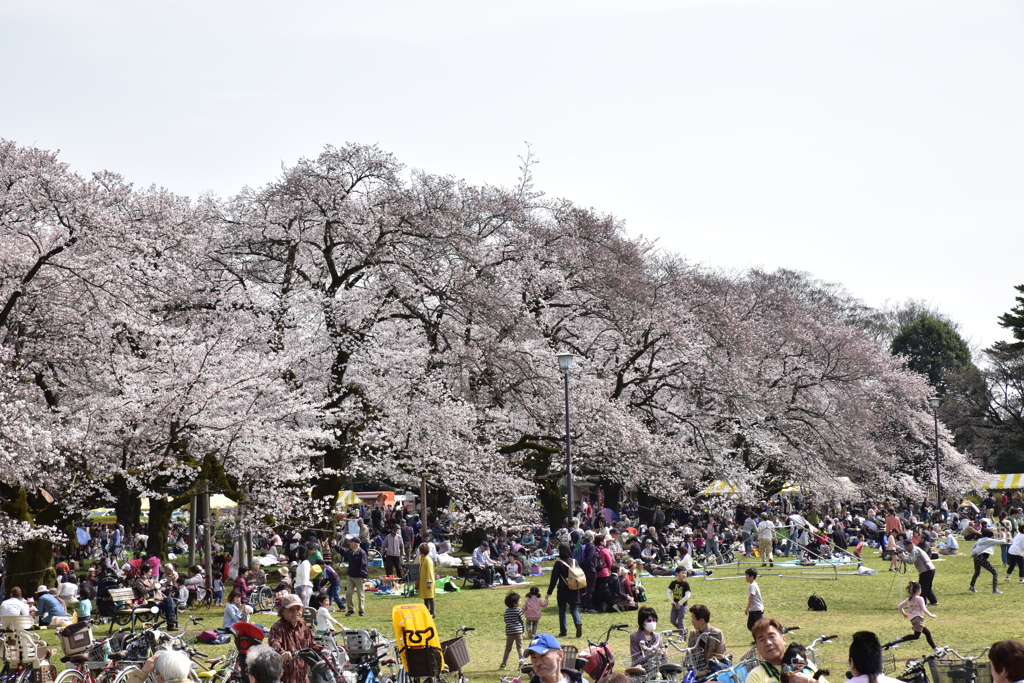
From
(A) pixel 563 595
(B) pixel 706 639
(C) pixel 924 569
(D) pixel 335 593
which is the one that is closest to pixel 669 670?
(B) pixel 706 639

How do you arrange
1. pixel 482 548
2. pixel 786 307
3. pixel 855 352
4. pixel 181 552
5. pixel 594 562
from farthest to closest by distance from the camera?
pixel 786 307
pixel 855 352
pixel 181 552
pixel 482 548
pixel 594 562

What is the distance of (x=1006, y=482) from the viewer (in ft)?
153

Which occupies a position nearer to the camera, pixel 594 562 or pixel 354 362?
pixel 594 562

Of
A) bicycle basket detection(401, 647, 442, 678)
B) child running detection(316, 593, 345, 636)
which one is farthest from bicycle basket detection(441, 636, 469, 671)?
child running detection(316, 593, 345, 636)

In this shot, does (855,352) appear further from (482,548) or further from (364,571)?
(364,571)

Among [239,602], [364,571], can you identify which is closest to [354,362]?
[364,571]

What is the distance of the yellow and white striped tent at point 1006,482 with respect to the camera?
4638 centimetres

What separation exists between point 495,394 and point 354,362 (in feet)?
13.8

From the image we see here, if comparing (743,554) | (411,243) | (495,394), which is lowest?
(743,554)

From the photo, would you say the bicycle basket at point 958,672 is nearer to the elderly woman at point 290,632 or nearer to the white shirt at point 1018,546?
the elderly woman at point 290,632

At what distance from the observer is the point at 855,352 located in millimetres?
39500

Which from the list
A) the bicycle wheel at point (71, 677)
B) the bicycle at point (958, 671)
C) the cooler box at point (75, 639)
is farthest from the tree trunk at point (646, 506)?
the bicycle at point (958, 671)

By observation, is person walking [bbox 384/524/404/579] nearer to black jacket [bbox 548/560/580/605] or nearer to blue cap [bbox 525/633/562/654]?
black jacket [bbox 548/560/580/605]

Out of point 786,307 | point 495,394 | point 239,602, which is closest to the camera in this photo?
point 239,602
